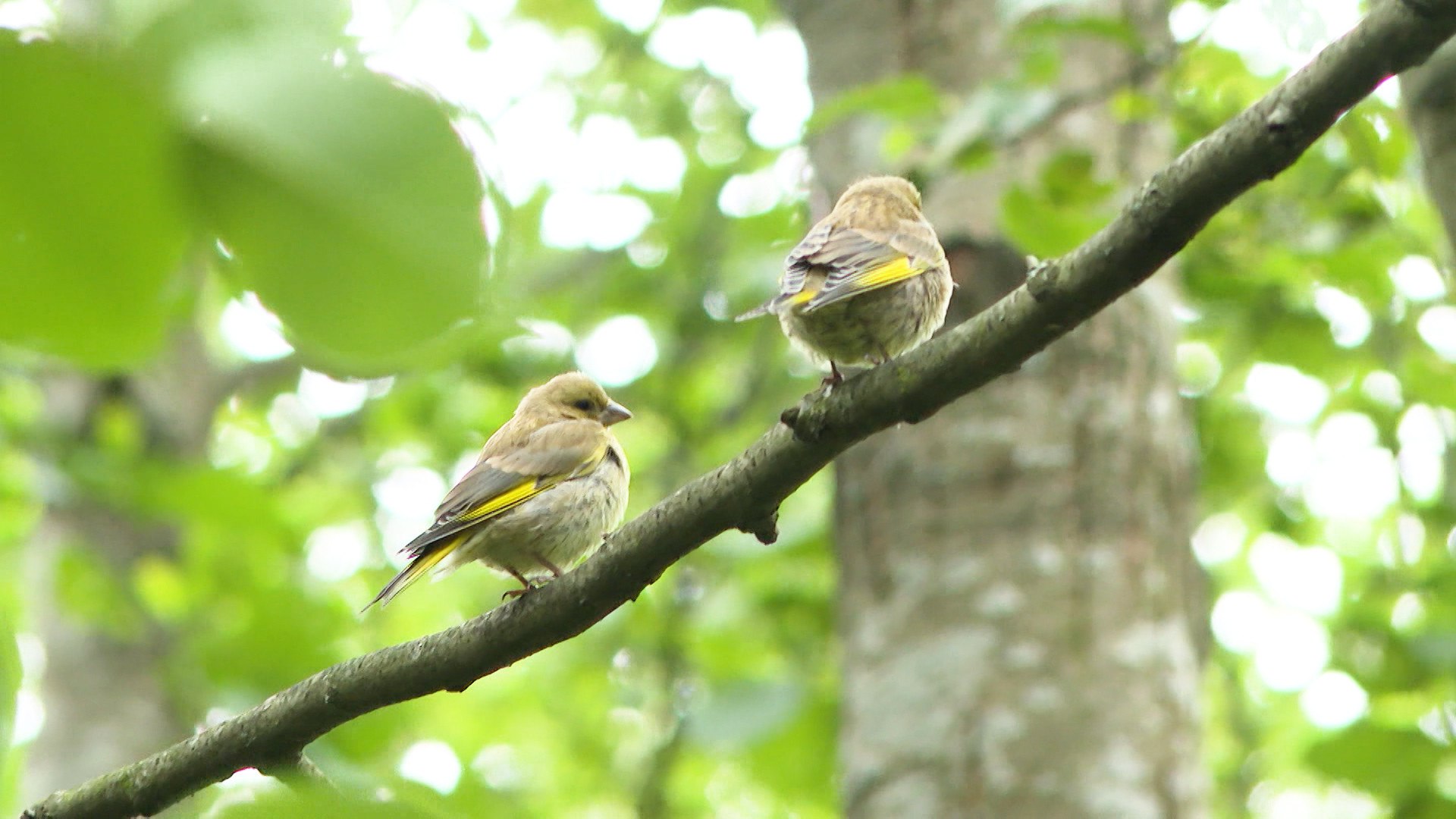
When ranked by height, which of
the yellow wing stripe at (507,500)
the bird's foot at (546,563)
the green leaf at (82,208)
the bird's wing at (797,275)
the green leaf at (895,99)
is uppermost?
the green leaf at (895,99)

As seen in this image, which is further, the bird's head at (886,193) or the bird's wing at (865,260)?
the bird's head at (886,193)

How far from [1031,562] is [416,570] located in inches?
93.4

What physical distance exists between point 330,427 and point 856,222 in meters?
7.51

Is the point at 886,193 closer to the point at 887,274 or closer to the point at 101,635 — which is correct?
the point at 887,274

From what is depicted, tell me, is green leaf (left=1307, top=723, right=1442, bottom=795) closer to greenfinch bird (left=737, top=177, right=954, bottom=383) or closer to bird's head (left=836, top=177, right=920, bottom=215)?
bird's head (left=836, top=177, right=920, bottom=215)

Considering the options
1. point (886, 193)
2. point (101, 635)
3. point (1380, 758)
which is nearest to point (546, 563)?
point (886, 193)

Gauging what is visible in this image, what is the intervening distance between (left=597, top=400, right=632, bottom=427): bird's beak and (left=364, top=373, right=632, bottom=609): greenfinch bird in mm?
98

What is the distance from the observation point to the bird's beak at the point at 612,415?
4680 millimetres

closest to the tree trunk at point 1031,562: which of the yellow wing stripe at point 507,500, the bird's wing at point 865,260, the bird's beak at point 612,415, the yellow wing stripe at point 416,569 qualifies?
the bird's wing at point 865,260

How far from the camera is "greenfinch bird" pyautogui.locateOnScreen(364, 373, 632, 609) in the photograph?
12.3 feet

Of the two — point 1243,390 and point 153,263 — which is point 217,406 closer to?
point 1243,390

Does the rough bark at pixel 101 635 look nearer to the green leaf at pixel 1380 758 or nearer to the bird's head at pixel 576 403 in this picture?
the bird's head at pixel 576 403

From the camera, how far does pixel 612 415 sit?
4715 millimetres

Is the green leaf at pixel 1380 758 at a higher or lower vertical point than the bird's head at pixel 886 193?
lower
